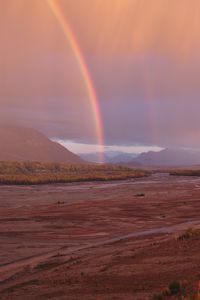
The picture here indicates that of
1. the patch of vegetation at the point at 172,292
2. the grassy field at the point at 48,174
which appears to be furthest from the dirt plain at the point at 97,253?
the grassy field at the point at 48,174

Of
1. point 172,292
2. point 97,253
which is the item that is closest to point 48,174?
point 97,253

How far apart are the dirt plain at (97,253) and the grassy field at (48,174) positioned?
41.6 metres

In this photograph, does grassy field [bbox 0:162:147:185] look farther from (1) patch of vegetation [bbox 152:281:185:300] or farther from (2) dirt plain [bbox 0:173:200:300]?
(1) patch of vegetation [bbox 152:281:185:300]

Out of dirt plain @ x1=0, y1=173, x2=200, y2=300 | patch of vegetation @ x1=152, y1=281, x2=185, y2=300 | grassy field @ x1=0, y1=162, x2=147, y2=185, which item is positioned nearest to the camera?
patch of vegetation @ x1=152, y1=281, x2=185, y2=300

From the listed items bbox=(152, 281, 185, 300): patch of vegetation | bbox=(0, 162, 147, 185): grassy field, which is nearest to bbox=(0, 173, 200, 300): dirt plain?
bbox=(152, 281, 185, 300): patch of vegetation

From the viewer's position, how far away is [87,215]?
33969 millimetres

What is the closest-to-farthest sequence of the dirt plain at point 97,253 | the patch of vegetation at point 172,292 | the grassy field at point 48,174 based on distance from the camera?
the patch of vegetation at point 172,292
the dirt plain at point 97,253
the grassy field at point 48,174

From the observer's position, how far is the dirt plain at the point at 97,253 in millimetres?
13250

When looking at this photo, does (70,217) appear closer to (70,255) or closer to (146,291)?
(70,255)

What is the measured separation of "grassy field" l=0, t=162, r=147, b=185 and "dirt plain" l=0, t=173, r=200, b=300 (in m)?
41.6

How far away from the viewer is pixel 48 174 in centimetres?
10700

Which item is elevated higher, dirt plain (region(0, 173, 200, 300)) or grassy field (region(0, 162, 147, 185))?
grassy field (region(0, 162, 147, 185))

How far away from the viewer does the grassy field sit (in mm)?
80125

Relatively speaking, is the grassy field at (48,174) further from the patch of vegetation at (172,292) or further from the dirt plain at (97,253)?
the patch of vegetation at (172,292)
